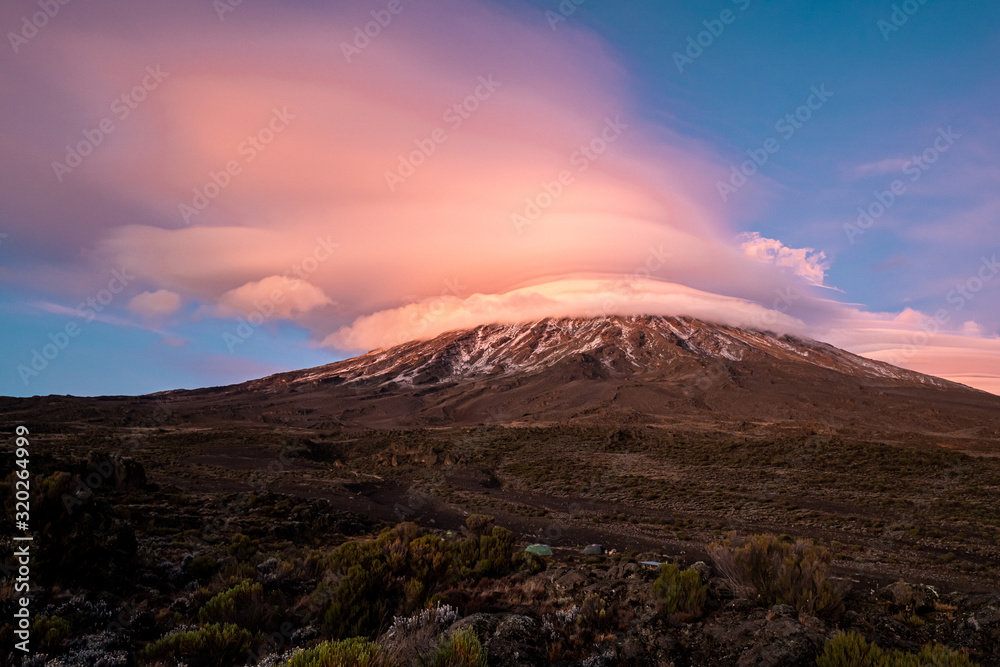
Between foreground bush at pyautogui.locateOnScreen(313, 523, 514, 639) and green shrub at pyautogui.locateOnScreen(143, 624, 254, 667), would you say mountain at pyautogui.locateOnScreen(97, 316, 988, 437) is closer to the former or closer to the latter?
foreground bush at pyautogui.locateOnScreen(313, 523, 514, 639)

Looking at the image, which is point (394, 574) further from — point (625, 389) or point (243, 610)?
point (625, 389)

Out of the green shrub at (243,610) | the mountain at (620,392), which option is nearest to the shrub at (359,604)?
the green shrub at (243,610)

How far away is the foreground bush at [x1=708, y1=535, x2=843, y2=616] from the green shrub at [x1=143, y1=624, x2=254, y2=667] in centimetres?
660

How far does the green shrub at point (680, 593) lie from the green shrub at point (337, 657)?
152 inches

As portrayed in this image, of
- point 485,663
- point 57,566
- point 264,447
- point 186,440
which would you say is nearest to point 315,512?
point 57,566

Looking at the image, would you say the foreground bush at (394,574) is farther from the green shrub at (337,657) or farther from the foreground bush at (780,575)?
the foreground bush at (780,575)

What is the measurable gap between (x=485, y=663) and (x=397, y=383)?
16063 centimetres

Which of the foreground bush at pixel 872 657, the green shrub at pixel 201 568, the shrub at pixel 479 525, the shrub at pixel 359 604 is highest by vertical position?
the foreground bush at pixel 872 657

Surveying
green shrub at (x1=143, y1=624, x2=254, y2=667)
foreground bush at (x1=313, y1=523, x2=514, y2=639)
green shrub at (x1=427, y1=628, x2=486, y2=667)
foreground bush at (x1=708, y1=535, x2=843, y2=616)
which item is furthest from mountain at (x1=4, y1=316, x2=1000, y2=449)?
green shrub at (x1=143, y1=624, x2=254, y2=667)

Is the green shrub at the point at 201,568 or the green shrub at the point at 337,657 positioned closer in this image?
the green shrub at the point at 337,657

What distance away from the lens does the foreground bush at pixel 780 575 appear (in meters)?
6.17

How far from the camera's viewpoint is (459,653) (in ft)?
15.0

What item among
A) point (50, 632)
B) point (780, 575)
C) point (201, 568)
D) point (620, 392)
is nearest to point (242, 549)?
point (201, 568)

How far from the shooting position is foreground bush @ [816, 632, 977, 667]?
14.4ft
